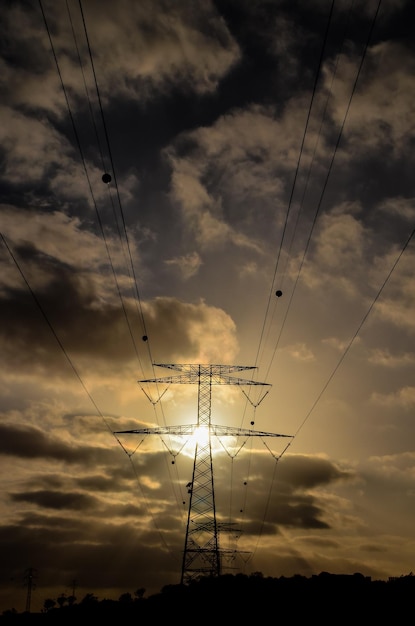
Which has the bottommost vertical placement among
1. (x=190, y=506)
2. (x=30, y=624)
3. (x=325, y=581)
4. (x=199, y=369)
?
(x=30, y=624)

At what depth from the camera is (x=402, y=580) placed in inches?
1831

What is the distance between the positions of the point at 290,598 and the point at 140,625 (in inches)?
494

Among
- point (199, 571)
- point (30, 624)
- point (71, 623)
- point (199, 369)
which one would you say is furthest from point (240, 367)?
point (30, 624)

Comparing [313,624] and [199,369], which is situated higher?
[199,369]

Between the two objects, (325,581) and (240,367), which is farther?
(240,367)

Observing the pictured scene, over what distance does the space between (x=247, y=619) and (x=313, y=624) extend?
18.7 feet

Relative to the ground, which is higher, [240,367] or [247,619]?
[240,367]

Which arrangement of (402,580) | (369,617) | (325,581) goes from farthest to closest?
(325,581), (402,580), (369,617)

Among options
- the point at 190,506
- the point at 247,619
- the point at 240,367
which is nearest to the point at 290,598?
the point at 247,619

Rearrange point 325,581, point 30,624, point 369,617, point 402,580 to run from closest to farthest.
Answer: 1. point 369,617
2. point 402,580
3. point 325,581
4. point 30,624

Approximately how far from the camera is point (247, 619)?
4219 centimetres

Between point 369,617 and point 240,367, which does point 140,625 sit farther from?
point 240,367

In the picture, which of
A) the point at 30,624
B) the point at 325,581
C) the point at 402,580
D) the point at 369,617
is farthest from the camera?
the point at 30,624

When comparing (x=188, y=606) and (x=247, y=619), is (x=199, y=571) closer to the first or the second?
(x=188, y=606)
